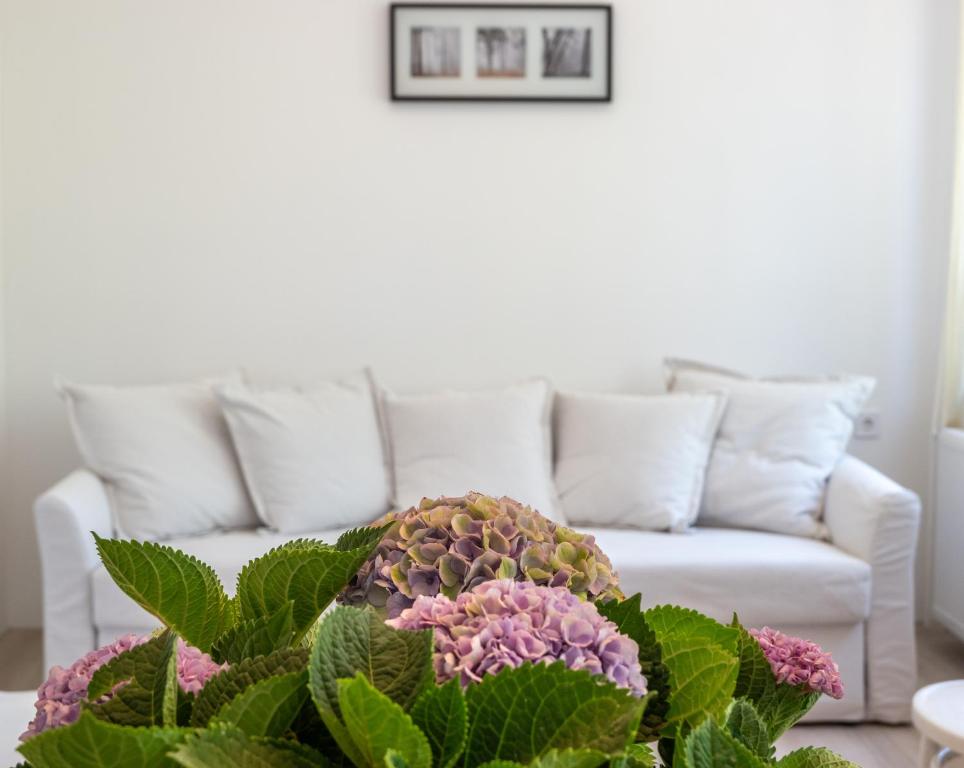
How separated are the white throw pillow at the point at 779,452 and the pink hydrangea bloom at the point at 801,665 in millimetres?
2832

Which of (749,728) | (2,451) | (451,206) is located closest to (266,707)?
(749,728)

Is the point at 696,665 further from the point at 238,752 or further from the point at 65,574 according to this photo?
the point at 65,574

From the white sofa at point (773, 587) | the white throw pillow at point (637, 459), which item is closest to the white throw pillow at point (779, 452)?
the white throw pillow at point (637, 459)

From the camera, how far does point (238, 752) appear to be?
0.43 metres

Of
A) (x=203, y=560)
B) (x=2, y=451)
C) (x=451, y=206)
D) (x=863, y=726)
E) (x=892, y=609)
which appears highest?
(x=451, y=206)

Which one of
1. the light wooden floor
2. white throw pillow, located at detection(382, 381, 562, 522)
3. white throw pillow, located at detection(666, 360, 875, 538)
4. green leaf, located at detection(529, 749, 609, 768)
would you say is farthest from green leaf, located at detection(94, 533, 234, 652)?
white throw pillow, located at detection(666, 360, 875, 538)

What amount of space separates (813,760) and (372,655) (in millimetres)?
210

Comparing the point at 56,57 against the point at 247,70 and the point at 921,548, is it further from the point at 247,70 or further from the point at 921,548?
the point at 921,548

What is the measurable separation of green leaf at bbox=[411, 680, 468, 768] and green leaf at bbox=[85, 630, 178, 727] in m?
0.11

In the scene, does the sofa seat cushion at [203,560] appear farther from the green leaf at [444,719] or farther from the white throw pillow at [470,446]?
the green leaf at [444,719]

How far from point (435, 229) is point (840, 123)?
1410 mm

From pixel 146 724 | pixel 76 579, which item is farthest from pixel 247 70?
pixel 146 724

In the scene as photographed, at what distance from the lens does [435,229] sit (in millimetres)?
3826

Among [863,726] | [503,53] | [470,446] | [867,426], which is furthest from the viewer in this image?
[867,426]
